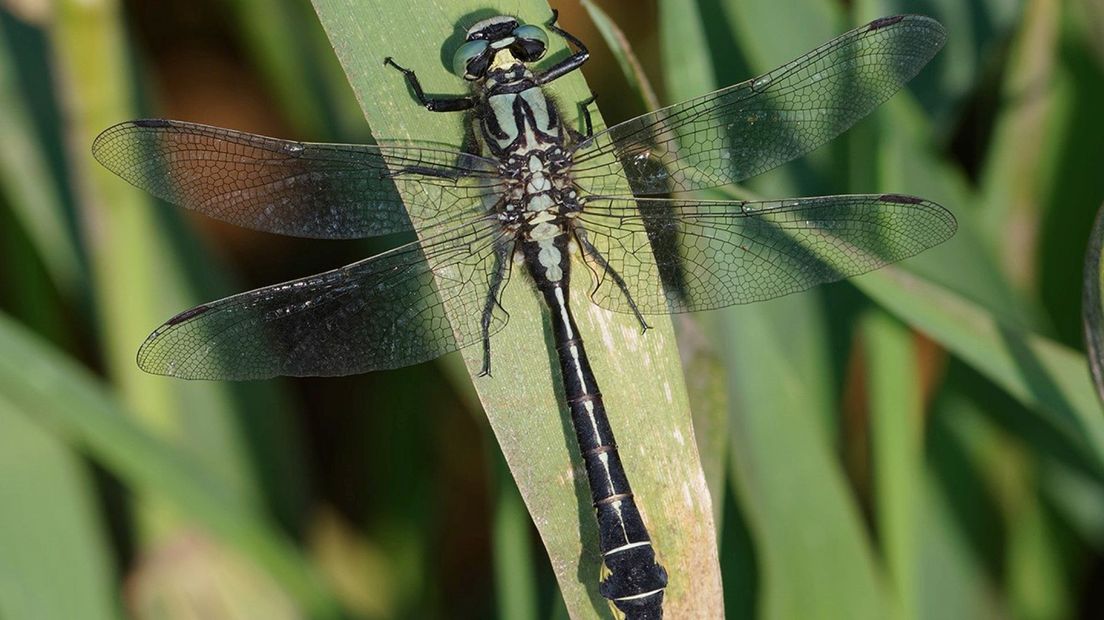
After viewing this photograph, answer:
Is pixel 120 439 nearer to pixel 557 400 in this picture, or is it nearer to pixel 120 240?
pixel 120 240

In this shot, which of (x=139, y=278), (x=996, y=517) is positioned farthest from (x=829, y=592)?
(x=139, y=278)

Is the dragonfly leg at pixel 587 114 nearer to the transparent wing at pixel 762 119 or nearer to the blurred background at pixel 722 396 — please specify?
the transparent wing at pixel 762 119

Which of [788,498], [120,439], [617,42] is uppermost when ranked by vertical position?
[617,42]

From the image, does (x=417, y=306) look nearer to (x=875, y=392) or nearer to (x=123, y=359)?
(x=123, y=359)

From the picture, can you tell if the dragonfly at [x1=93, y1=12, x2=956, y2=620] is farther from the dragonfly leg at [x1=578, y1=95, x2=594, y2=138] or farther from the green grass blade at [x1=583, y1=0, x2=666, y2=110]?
the green grass blade at [x1=583, y1=0, x2=666, y2=110]

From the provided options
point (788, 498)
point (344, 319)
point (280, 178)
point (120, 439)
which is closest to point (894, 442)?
point (788, 498)
